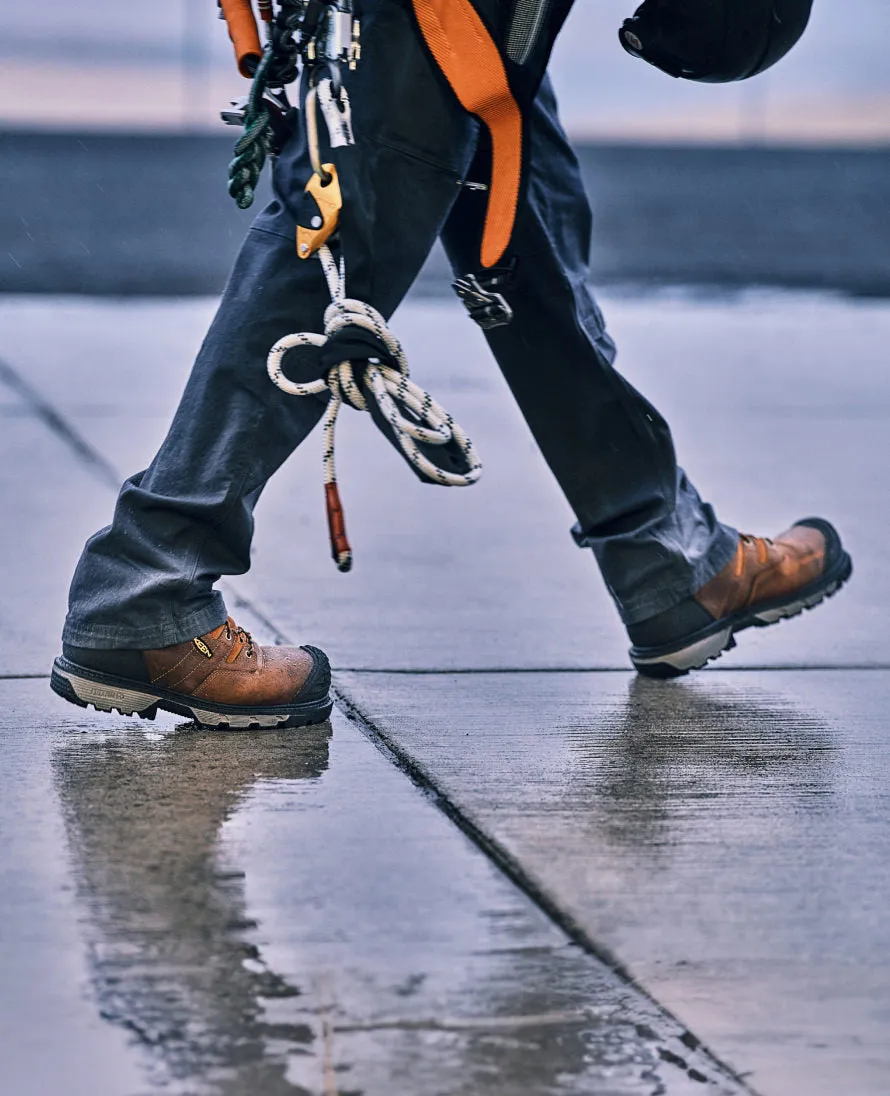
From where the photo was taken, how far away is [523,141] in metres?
2.59

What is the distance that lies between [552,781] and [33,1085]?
3.40 feet

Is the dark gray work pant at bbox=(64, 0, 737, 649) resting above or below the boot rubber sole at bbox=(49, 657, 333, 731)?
above

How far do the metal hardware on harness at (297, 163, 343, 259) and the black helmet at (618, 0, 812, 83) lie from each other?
0.58 meters

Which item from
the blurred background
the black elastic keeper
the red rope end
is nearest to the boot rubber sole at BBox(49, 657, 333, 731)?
the red rope end

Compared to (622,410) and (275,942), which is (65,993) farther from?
(622,410)

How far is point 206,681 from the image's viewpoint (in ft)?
9.04

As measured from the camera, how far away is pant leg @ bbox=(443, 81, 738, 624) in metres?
3.04

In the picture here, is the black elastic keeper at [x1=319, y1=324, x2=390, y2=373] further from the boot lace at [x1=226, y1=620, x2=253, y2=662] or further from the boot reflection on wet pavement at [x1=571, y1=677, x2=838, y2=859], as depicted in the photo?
the boot reflection on wet pavement at [x1=571, y1=677, x2=838, y2=859]

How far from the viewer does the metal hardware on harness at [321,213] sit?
8.34ft

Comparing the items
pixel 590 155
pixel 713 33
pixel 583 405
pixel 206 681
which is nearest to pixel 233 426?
→ pixel 206 681

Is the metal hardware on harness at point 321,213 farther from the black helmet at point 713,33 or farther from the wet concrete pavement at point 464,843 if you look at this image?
the wet concrete pavement at point 464,843

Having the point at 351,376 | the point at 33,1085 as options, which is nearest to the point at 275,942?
the point at 33,1085

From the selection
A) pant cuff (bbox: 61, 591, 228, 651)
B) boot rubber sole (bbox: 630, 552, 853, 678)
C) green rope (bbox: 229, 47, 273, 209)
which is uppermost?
green rope (bbox: 229, 47, 273, 209)

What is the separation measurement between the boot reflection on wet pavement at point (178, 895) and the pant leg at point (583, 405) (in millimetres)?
629
